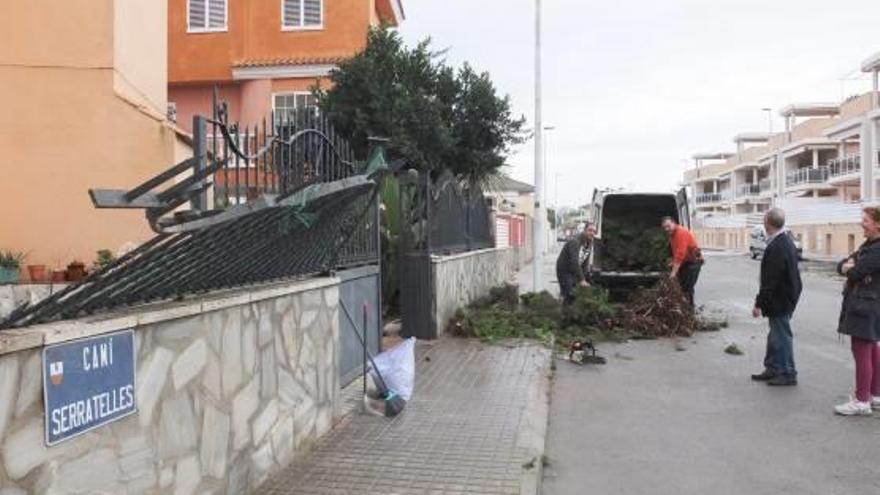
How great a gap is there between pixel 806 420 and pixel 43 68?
12.2 m

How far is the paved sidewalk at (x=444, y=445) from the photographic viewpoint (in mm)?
5781

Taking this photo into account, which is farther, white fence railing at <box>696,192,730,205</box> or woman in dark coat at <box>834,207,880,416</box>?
white fence railing at <box>696,192,730,205</box>

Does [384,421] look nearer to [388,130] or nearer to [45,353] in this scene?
[45,353]

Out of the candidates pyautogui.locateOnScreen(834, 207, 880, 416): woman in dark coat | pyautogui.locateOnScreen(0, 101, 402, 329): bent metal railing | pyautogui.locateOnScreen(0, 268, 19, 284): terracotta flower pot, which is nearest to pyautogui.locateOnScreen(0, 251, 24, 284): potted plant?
pyautogui.locateOnScreen(0, 268, 19, 284): terracotta flower pot

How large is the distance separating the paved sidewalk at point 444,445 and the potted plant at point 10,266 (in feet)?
21.7

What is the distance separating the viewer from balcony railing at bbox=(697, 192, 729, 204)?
118 meters

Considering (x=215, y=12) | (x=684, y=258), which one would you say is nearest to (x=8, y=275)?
(x=684, y=258)

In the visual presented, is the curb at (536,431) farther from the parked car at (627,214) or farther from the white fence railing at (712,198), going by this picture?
the white fence railing at (712,198)

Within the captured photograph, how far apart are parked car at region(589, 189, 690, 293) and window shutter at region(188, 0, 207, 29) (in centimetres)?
1419

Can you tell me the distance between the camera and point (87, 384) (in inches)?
142

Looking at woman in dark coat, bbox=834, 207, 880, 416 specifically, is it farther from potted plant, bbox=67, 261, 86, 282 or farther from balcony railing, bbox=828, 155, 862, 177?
balcony railing, bbox=828, 155, 862, 177

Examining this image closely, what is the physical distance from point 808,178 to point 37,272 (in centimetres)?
7594

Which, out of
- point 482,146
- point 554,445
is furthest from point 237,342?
point 482,146

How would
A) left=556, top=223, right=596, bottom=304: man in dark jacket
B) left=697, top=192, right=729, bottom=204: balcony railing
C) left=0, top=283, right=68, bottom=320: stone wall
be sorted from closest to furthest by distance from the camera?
left=0, top=283, right=68, bottom=320: stone wall < left=556, top=223, right=596, bottom=304: man in dark jacket < left=697, top=192, right=729, bottom=204: balcony railing
